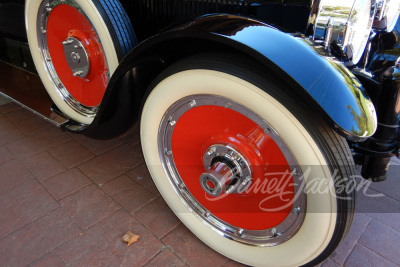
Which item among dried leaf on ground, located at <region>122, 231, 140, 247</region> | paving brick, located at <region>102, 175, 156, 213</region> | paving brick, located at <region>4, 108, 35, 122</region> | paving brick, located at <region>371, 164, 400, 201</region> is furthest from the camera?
paving brick, located at <region>4, 108, 35, 122</region>

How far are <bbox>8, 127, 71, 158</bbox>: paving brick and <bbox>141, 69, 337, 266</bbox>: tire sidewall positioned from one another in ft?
3.66

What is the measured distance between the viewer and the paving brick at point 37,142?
87.7 inches

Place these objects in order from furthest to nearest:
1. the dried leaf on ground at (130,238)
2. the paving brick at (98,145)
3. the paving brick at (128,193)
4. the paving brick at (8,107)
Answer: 1. the paving brick at (8,107)
2. the paving brick at (98,145)
3. the paving brick at (128,193)
4. the dried leaf on ground at (130,238)

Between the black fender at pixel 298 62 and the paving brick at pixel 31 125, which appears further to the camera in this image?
the paving brick at pixel 31 125

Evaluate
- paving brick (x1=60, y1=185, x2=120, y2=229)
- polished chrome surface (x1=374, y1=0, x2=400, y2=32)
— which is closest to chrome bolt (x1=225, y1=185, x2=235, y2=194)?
paving brick (x1=60, y1=185, x2=120, y2=229)

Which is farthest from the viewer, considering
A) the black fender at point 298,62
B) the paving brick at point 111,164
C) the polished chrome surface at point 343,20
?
the paving brick at point 111,164

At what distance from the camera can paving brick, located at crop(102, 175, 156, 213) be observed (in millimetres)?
1813

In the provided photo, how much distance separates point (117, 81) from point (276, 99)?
0.78 meters

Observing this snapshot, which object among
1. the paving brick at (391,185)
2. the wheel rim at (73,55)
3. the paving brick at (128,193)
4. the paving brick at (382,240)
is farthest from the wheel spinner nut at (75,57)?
the paving brick at (391,185)

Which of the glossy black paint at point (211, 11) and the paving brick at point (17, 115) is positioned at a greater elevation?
the glossy black paint at point (211, 11)

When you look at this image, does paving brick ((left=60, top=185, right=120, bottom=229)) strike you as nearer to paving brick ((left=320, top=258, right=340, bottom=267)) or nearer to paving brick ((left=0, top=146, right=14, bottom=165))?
paving brick ((left=0, top=146, right=14, bottom=165))

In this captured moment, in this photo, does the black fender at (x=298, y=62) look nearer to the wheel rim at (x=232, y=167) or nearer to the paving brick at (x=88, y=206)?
the wheel rim at (x=232, y=167)

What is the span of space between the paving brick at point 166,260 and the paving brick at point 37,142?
1.28 meters

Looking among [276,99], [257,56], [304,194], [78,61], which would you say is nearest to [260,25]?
[257,56]
